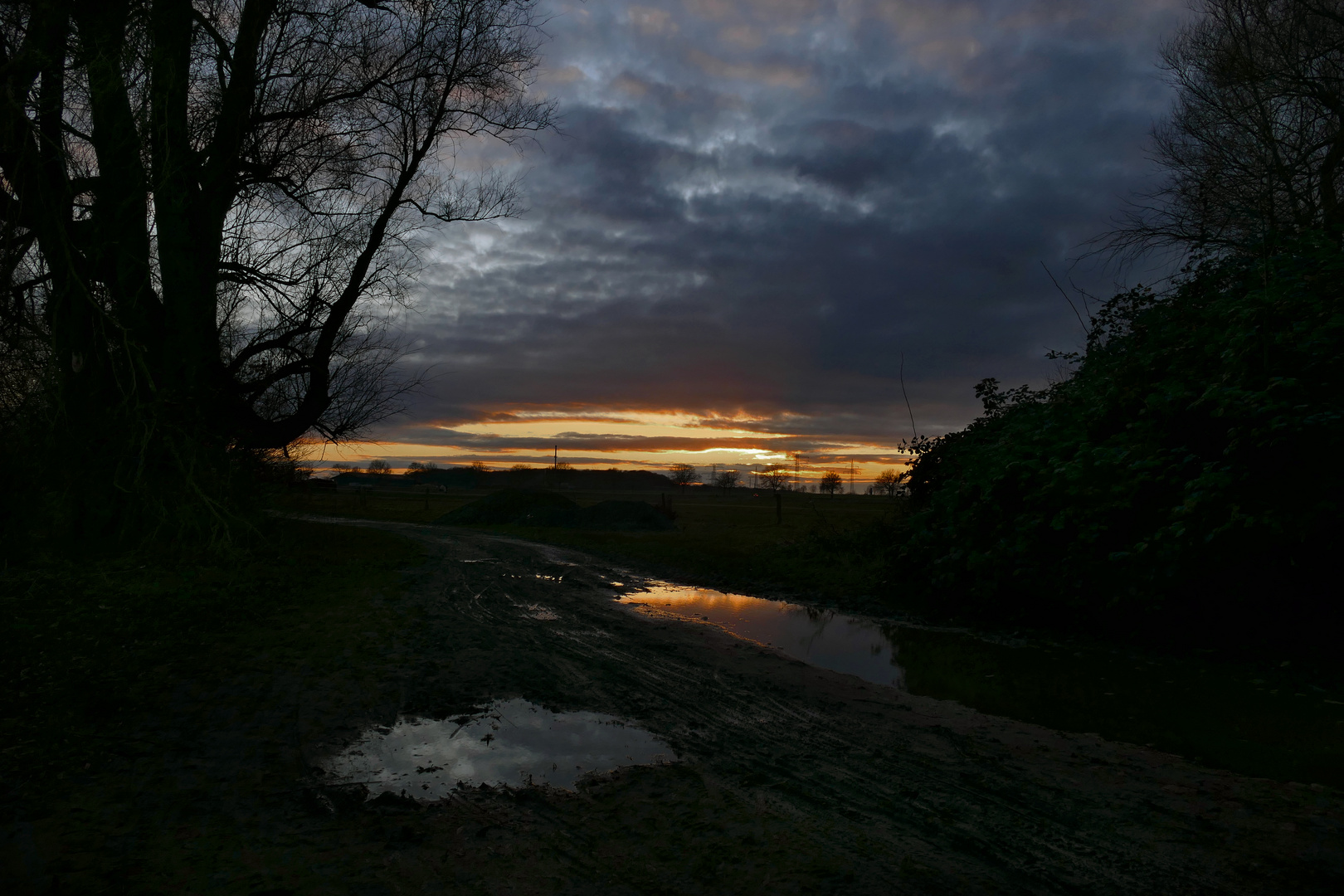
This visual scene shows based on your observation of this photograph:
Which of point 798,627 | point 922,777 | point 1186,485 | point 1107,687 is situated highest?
point 1186,485

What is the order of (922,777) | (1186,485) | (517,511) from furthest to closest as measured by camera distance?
(517,511) < (1186,485) < (922,777)

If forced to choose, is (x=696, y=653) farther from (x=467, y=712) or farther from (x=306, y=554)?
(x=306, y=554)

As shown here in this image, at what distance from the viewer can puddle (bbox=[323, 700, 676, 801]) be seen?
12.1 feet

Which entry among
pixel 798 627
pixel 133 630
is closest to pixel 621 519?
pixel 798 627

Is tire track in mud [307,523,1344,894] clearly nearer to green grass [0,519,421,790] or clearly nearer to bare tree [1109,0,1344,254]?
green grass [0,519,421,790]

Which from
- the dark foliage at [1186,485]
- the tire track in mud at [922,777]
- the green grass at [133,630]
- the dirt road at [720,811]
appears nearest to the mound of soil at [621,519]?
the green grass at [133,630]

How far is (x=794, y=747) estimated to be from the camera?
429 centimetres

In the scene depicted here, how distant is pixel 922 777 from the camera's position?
3.87m

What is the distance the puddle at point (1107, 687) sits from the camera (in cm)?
474

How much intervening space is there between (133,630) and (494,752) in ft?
13.7

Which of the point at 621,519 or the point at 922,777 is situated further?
the point at 621,519

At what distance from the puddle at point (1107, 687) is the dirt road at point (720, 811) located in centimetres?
55

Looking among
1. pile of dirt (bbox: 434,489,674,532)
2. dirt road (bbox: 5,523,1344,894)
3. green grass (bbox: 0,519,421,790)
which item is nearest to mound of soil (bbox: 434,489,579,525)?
pile of dirt (bbox: 434,489,674,532)

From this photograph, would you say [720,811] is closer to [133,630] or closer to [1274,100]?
[133,630]
